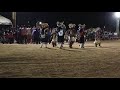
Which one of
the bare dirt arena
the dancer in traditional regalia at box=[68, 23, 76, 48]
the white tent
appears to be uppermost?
the white tent

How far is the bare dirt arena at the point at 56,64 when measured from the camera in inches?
326

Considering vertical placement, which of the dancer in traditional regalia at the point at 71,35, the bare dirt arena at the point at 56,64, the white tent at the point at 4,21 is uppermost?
the white tent at the point at 4,21

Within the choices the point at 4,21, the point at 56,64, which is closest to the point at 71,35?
the point at 4,21

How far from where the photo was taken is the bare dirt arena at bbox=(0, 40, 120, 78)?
326 inches

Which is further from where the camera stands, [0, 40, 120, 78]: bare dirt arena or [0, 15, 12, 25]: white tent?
[0, 15, 12, 25]: white tent

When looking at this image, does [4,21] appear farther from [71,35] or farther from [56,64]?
[71,35]

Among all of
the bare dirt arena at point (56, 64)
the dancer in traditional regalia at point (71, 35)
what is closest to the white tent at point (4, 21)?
the bare dirt arena at point (56, 64)

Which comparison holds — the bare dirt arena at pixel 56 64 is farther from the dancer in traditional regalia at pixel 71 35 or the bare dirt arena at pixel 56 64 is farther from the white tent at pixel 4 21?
the dancer in traditional regalia at pixel 71 35

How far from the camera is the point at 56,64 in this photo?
8.67 meters

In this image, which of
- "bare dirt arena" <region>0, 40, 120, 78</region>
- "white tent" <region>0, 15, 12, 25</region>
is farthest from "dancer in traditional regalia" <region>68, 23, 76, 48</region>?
"white tent" <region>0, 15, 12, 25</region>

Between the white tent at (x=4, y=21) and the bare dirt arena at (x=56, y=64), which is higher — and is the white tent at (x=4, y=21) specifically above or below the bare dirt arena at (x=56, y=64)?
above

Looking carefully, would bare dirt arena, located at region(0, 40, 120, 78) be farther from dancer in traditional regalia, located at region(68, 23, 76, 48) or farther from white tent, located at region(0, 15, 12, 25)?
dancer in traditional regalia, located at region(68, 23, 76, 48)
